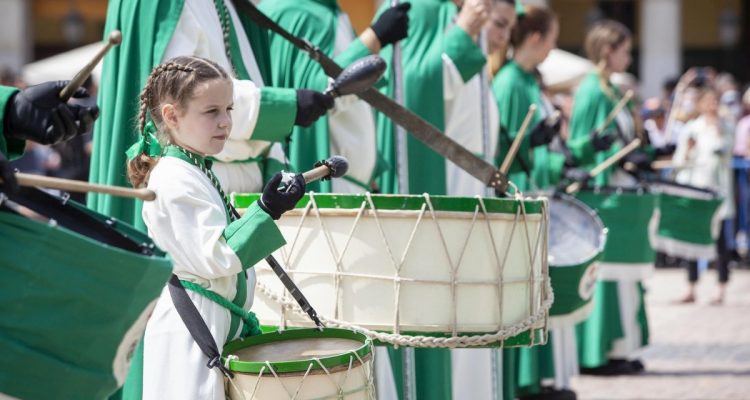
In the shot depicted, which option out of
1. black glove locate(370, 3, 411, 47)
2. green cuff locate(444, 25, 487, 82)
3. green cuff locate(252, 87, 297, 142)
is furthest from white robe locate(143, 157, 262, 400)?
green cuff locate(444, 25, 487, 82)

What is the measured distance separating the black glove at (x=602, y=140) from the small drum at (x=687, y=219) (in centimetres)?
54

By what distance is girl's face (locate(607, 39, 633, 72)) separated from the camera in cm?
803

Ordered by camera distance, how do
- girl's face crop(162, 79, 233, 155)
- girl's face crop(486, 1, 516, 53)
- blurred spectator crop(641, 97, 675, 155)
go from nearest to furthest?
girl's face crop(162, 79, 233, 155) → girl's face crop(486, 1, 516, 53) → blurred spectator crop(641, 97, 675, 155)

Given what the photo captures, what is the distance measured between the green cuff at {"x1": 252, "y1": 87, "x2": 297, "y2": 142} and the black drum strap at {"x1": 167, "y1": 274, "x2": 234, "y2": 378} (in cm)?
85

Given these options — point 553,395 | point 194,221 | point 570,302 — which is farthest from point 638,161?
point 194,221

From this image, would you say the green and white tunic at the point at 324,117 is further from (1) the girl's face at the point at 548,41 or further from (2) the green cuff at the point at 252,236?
(1) the girl's face at the point at 548,41

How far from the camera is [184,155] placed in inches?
126

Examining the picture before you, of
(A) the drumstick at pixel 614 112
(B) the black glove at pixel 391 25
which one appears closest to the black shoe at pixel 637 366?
(A) the drumstick at pixel 614 112

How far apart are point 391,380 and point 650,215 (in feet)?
9.37

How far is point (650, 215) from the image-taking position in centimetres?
718

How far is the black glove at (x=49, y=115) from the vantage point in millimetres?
2592

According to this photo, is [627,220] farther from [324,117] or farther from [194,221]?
[194,221]

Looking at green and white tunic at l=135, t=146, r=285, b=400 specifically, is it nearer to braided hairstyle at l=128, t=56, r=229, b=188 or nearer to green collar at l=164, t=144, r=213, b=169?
green collar at l=164, t=144, r=213, b=169

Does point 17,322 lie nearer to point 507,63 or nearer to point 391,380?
point 391,380
